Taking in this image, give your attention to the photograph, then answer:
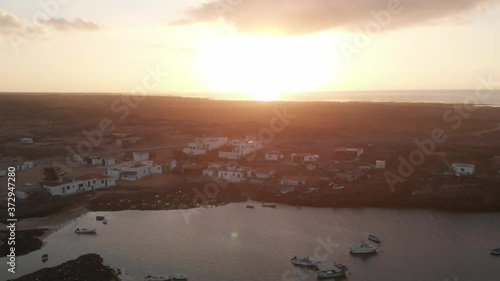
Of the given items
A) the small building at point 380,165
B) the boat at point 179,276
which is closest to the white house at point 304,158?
the small building at point 380,165

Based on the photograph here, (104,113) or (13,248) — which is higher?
(104,113)

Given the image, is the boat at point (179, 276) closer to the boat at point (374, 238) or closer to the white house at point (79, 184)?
the boat at point (374, 238)

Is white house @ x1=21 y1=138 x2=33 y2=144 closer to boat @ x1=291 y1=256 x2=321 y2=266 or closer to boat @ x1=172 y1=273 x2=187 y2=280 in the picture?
boat @ x1=172 y1=273 x2=187 y2=280

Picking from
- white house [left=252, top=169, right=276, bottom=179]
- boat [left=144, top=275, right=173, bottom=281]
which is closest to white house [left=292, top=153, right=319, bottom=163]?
white house [left=252, top=169, right=276, bottom=179]

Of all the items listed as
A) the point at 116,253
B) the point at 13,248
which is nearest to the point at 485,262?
the point at 116,253

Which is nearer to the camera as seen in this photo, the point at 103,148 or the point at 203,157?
the point at 203,157

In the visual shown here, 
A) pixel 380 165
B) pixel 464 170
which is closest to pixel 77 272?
pixel 380 165

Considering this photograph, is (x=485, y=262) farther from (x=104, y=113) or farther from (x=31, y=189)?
(x=104, y=113)

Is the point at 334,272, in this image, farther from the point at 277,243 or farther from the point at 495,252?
the point at 495,252
